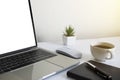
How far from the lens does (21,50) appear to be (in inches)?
35.1

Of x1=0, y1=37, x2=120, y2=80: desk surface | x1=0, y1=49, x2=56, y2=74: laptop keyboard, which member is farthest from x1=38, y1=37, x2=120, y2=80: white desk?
x1=0, y1=49, x2=56, y2=74: laptop keyboard

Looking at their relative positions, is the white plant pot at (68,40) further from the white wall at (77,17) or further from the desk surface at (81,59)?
the white wall at (77,17)

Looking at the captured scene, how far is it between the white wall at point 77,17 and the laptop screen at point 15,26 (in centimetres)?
20

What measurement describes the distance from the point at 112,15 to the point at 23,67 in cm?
79

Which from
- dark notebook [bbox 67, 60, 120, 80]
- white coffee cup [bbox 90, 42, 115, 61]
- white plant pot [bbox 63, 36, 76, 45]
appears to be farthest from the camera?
white plant pot [bbox 63, 36, 76, 45]

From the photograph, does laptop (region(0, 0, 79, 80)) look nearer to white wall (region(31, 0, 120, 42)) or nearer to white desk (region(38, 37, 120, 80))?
white desk (region(38, 37, 120, 80))

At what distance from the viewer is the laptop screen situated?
2.77 feet

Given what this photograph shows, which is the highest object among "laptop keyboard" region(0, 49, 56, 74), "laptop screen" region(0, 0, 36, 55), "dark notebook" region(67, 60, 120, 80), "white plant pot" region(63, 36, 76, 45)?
"laptop screen" region(0, 0, 36, 55)

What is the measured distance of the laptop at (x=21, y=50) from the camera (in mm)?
721

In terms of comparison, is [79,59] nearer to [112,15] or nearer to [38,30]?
[38,30]

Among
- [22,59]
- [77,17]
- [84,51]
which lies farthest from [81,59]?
[77,17]

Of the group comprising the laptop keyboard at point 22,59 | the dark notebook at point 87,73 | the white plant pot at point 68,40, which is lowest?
the dark notebook at point 87,73

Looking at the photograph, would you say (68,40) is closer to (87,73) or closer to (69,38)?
(69,38)

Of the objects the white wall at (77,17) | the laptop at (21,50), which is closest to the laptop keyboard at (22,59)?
the laptop at (21,50)
